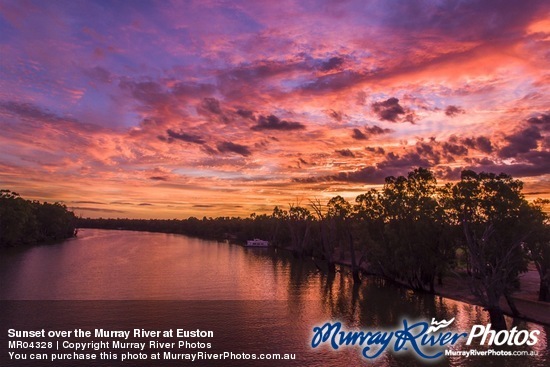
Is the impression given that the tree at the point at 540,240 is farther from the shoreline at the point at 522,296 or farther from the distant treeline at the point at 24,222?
the distant treeline at the point at 24,222

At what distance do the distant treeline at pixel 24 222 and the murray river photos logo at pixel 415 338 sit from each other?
130 metres

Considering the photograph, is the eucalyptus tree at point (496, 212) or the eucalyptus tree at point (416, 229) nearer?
the eucalyptus tree at point (496, 212)

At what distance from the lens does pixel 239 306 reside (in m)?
55.8

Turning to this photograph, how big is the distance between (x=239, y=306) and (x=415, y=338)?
2336 centimetres

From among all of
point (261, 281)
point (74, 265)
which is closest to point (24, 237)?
point (74, 265)

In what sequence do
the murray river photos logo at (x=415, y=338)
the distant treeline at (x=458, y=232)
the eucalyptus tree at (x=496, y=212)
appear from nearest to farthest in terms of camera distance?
1. the murray river photos logo at (x=415, y=338)
2. the distant treeline at (x=458, y=232)
3. the eucalyptus tree at (x=496, y=212)

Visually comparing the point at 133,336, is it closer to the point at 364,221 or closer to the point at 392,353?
the point at 392,353

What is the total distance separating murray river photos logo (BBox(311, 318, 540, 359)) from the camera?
3872 centimetres

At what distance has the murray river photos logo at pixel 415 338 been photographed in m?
38.7

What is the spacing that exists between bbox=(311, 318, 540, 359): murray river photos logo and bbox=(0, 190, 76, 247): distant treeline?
13010cm

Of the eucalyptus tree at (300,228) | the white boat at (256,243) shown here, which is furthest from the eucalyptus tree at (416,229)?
the white boat at (256,243)

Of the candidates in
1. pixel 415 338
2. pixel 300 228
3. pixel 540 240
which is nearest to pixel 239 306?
pixel 415 338

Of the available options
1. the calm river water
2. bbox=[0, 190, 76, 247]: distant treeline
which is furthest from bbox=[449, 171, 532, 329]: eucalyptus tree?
bbox=[0, 190, 76, 247]: distant treeline

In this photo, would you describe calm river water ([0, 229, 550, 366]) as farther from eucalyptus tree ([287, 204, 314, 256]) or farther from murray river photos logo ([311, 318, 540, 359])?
eucalyptus tree ([287, 204, 314, 256])
